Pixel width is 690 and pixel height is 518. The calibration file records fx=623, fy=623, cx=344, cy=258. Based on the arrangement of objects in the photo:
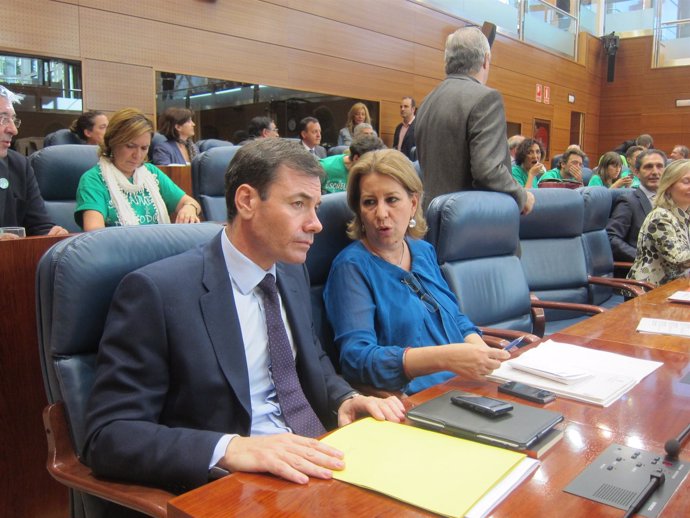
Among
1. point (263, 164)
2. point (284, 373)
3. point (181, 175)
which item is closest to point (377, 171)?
point (263, 164)

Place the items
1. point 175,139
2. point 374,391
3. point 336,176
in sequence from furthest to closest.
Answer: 1. point 175,139
2. point 336,176
3. point 374,391

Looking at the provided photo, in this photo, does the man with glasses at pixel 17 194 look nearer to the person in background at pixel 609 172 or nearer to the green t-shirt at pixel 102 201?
the green t-shirt at pixel 102 201

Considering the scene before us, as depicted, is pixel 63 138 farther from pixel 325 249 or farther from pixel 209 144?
pixel 325 249

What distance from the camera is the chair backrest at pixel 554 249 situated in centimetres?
295

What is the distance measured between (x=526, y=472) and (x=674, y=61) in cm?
1276

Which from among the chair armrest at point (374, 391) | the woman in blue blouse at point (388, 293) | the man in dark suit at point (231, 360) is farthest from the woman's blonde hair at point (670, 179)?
the man in dark suit at point (231, 360)

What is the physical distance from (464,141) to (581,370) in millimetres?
1449

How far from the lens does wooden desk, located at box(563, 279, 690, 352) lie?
1622 millimetres

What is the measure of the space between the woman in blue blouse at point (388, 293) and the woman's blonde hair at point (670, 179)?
1.71 metres

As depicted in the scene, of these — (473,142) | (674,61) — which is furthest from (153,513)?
(674,61)

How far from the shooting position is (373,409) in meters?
1.14

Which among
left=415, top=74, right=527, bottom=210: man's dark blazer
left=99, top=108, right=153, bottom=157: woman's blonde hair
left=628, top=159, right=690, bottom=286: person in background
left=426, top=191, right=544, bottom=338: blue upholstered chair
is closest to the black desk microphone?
left=426, top=191, right=544, bottom=338: blue upholstered chair

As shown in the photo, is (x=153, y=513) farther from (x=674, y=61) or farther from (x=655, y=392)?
(x=674, y=61)

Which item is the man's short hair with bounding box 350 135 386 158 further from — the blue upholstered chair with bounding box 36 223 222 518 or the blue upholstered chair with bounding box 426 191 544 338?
the blue upholstered chair with bounding box 36 223 222 518
